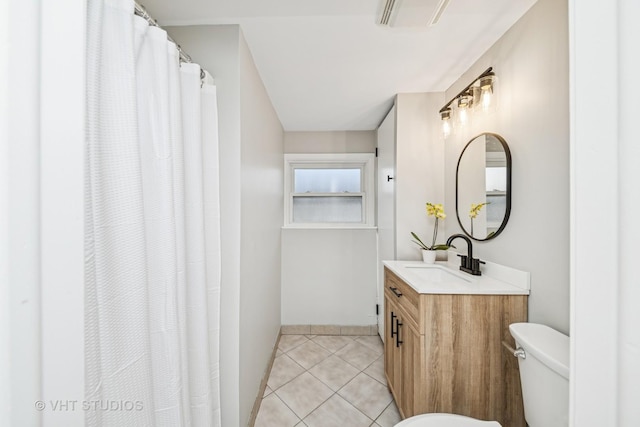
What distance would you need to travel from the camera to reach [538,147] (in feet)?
3.77

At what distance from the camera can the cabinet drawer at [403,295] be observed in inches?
50.4

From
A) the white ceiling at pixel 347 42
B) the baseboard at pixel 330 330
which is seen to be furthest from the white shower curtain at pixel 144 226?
the baseboard at pixel 330 330

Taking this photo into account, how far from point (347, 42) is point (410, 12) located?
39 cm

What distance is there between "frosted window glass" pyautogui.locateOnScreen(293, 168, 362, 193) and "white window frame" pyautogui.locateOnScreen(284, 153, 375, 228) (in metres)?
0.06

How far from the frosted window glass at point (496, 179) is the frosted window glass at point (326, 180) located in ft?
5.23

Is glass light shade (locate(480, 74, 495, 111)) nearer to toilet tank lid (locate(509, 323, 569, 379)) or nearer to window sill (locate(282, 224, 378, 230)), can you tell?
toilet tank lid (locate(509, 323, 569, 379))

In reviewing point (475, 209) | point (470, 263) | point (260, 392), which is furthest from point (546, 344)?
point (260, 392)

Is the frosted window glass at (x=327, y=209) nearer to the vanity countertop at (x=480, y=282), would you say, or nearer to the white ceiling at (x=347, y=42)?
the white ceiling at (x=347, y=42)

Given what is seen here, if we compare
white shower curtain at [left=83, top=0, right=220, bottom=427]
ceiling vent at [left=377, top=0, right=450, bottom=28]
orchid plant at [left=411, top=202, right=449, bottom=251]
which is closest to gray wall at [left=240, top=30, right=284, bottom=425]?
white shower curtain at [left=83, top=0, right=220, bottom=427]

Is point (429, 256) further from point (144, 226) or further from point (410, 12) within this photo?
point (144, 226)

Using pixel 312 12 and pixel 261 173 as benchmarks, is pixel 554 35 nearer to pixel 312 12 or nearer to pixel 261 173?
pixel 312 12

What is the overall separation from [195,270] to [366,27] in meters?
1.48

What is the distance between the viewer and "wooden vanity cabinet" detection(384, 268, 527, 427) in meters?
1.17
